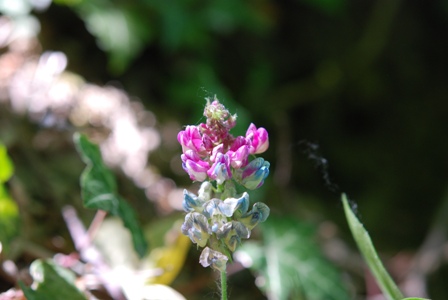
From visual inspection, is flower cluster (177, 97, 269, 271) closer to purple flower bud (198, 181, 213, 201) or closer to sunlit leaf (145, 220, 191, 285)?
purple flower bud (198, 181, 213, 201)

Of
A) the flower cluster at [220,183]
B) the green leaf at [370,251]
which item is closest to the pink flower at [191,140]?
the flower cluster at [220,183]

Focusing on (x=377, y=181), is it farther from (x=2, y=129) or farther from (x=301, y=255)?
(x=2, y=129)

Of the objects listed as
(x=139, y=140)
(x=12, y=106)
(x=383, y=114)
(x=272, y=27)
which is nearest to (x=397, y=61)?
(x=383, y=114)

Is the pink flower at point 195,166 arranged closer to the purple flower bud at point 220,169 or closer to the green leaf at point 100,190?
the purple flower bud at point 220,169

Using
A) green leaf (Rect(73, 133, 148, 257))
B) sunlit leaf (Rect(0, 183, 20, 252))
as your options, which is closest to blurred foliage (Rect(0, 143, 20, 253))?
sunlit leaf (Rect(0, 183, 20, 252))

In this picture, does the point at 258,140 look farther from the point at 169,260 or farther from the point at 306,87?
the point at 306,87

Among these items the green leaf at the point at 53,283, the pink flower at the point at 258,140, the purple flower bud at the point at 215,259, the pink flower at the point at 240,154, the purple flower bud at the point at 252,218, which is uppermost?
the pink flower at the point at 258,140
